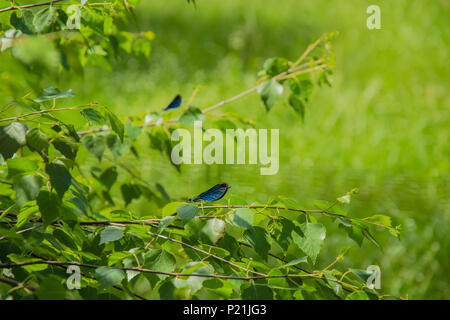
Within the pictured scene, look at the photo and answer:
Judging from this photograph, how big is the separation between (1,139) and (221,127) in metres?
0.47

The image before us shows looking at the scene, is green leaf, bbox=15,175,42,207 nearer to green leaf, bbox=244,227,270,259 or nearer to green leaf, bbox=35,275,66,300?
green leaf, bbox=35,275,66,300

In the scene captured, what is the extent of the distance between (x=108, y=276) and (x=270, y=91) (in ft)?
1.48

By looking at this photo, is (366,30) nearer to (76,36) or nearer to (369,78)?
(369,78)

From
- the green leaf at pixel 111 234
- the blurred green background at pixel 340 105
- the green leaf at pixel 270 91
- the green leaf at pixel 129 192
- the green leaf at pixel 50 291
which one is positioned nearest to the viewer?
the green leaf at pixel 50 291

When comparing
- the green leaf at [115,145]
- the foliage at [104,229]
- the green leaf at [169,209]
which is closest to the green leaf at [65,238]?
the foliage at [104,229]

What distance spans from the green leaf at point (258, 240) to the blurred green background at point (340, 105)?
1298 millimetres

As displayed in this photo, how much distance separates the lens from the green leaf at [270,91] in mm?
892

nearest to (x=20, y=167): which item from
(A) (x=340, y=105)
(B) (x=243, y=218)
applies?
(B) (x=243, y=218)

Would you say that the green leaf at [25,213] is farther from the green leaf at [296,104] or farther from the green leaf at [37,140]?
the green leaf at [296,104]

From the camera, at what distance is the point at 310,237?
0.66 meters

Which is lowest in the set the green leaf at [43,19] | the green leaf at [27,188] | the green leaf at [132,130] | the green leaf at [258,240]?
the green leaf at [258,240]

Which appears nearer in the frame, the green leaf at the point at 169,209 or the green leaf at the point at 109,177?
the green leaf at the point at 169,209

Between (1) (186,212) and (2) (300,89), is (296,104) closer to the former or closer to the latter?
(2) (300,89)

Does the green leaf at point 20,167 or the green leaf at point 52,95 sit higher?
the green leaf at point 52,95
